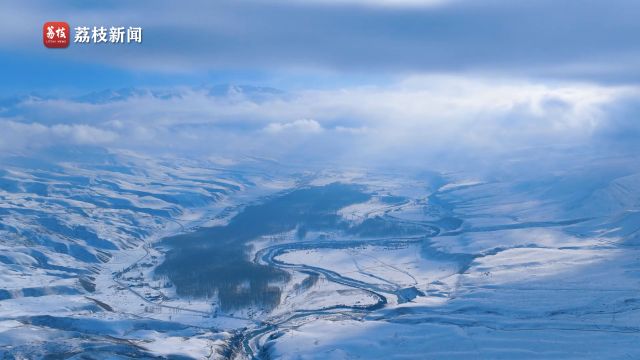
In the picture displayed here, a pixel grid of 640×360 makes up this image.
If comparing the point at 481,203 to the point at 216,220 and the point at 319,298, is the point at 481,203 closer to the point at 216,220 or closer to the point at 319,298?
the point at 216,220

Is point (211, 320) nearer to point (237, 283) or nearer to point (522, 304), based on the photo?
point (237, 283)

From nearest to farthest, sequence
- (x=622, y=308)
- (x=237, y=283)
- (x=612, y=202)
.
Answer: (x=622, y=308) < (x=237, y=283) < (x=612, y=202)

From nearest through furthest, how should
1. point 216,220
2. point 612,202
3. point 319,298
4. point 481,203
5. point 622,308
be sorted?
point 622,308 < point 319,298 < point 612,202 < point 216,220 < point 481,203

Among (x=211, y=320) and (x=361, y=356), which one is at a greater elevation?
(x=211, y=320)

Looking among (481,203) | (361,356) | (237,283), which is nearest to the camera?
(361,356)

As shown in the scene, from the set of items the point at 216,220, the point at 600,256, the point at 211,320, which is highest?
the point at 216,220

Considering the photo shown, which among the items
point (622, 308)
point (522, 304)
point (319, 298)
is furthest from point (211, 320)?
point (622, 308)

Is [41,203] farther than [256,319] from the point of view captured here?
Yes

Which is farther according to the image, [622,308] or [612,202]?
[612,202]

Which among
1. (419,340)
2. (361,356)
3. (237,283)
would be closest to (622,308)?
(419,340)
